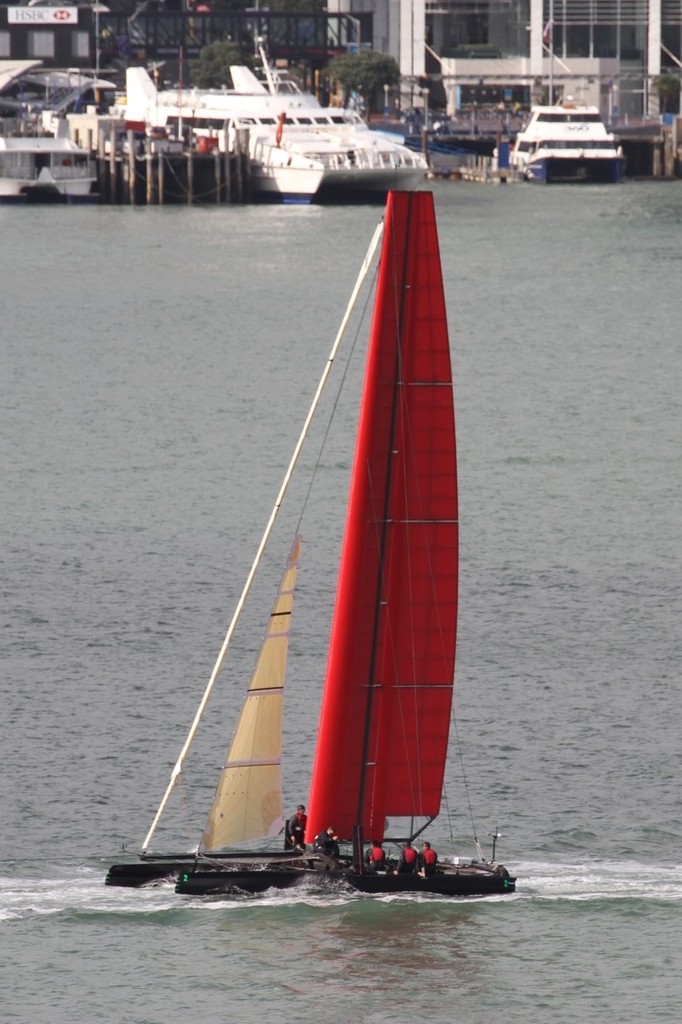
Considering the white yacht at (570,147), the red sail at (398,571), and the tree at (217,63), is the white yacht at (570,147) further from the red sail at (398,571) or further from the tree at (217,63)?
the red sail at (398,571)

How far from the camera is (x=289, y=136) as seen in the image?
123m

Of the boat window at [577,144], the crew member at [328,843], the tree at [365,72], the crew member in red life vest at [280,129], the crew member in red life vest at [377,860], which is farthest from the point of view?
the tree at [365,72]

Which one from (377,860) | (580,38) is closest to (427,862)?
(377,860)

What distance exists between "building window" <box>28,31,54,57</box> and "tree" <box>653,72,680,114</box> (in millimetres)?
43410

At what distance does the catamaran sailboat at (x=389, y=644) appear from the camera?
23.7 metres

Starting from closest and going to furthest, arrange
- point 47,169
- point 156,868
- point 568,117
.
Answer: point 156,868, point 47,169, point 568,117

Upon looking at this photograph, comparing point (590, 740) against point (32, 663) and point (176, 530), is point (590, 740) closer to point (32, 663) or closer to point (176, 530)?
point (32, 663)

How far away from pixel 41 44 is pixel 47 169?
31959 millimetres

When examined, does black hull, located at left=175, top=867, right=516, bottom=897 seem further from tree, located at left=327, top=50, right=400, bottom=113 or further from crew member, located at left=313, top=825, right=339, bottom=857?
tree, located at left=327, top=50, right=400, bottom=113

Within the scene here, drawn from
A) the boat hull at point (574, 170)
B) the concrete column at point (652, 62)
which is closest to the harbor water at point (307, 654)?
the boat hull at point (574, 170)

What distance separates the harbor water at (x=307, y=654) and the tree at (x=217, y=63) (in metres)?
74.4

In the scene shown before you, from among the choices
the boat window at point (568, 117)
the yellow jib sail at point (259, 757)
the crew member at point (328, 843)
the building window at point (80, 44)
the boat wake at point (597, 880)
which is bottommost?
the boat wake at point (597, 880)

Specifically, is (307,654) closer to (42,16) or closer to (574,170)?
(574,170)

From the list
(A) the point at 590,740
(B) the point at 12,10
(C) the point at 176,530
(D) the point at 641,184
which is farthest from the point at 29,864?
(B) the point at 12,10
